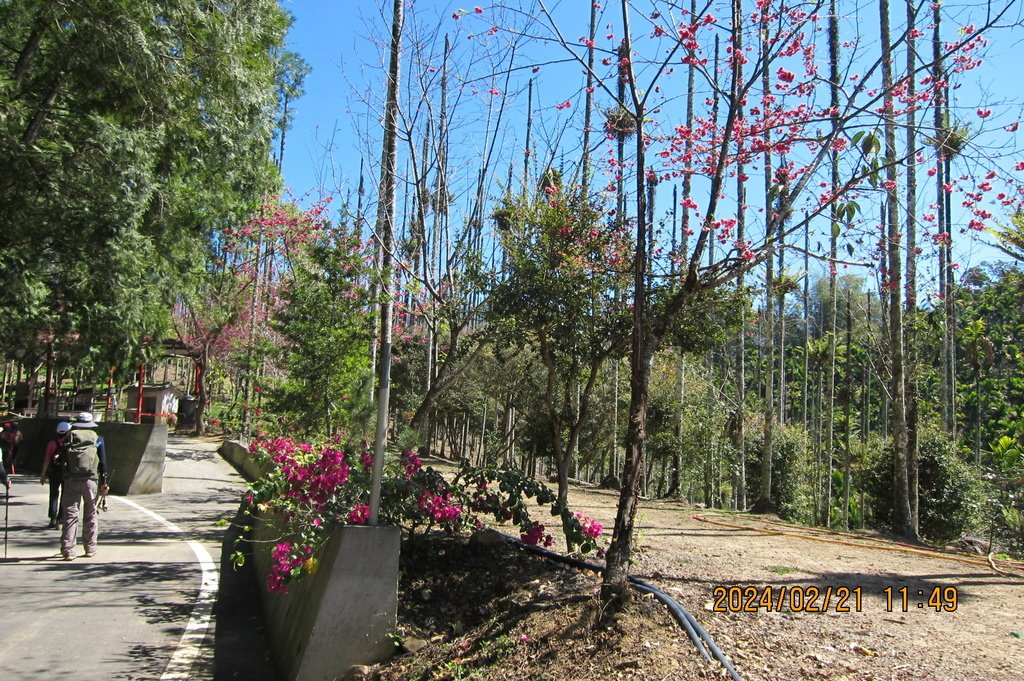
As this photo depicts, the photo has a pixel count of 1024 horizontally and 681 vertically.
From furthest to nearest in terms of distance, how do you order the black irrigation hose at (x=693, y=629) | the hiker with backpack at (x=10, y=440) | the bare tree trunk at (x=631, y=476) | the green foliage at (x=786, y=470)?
the green foliage at (x=786, y=470) < the hiker with backpack at (x=10, y=440) < the bare tree trunk at (x=631, y=476) < the black irrigation hose at (x=693, y=629)

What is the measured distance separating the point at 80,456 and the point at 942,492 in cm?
1813

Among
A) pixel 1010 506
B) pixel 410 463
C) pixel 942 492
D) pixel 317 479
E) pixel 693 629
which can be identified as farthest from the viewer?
pixel 942 492

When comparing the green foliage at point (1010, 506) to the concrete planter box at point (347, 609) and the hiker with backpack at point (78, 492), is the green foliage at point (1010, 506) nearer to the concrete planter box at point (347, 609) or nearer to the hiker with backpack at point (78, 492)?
the concrete planter box at point (347, 609)

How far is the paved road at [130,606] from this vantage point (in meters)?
6.03

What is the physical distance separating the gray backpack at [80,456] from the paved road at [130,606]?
40.7 inches

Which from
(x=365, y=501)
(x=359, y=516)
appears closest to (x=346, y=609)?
(x=359, y=516)

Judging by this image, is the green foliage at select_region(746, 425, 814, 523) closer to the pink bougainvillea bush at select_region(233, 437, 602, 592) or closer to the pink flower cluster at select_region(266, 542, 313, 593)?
the pink bougainvillea bush at select_region(233, 437, 602, 592)

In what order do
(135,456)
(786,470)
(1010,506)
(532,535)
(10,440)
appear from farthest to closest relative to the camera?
1. (786,470)
2. (10,440)
3. (135,456)
4. (1010,506)
5. (532,535)

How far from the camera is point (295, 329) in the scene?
42.5 ft

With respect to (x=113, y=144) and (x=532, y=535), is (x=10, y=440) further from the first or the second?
(x=532, y=535)

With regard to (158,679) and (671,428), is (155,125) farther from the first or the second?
(671,428)

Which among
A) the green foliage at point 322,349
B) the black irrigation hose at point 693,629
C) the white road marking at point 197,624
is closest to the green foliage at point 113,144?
the green foliage at point 322,349
